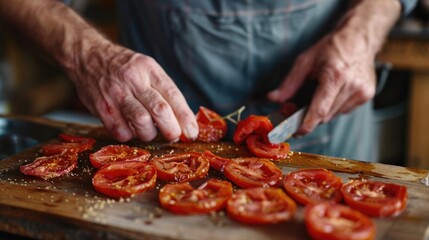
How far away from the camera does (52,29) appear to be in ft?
5.90

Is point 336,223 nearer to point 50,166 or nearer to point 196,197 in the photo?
point 196,197

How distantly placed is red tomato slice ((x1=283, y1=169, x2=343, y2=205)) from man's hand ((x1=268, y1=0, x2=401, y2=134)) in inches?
13.3

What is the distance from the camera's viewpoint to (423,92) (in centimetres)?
311

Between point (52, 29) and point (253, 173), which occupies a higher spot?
point (52, 29)

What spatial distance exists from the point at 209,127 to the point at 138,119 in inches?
8.5

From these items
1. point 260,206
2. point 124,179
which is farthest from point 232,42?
point 260,206

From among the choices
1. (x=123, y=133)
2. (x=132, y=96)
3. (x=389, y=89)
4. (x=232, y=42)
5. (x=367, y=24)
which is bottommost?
(x=389, y=89)

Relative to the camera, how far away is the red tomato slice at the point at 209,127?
163 centimetres

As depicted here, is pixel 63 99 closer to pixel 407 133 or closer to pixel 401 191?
pixel 407 133

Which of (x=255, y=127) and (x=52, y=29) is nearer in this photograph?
(x=255, y=127)

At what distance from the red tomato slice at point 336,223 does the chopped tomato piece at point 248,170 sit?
0.18 meters

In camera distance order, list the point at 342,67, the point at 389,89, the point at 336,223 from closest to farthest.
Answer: the point at 336,223 → the point at 342,67 → the point at 389,89

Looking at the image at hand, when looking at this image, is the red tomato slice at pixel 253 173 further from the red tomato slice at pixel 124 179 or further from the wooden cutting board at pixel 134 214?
the red tomato slice at pixel 124 179

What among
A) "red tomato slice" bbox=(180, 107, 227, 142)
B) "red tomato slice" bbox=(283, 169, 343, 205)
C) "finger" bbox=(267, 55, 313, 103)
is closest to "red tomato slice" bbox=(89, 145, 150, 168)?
"red tomato slice" bbox=(180, 107, 227, 142)
